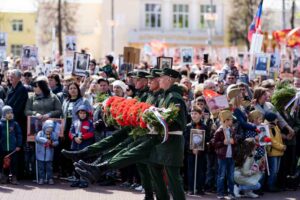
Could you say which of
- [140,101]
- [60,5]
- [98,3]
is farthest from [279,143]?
[98,3]

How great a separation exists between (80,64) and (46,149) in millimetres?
3759

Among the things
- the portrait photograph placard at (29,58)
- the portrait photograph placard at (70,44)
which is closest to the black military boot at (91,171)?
the portrait photograph placard at (29,58)

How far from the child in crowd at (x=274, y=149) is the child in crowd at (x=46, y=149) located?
3.82 m

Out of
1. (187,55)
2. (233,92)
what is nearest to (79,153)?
(233,92)

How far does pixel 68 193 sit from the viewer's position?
43.5 ft

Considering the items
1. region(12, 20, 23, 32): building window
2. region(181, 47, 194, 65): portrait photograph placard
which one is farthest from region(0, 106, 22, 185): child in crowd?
region(12, 20, 23, 32): building window

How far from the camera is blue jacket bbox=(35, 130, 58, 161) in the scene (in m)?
14.2

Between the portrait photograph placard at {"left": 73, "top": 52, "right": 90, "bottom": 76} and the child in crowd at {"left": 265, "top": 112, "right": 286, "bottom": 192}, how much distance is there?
514 cm

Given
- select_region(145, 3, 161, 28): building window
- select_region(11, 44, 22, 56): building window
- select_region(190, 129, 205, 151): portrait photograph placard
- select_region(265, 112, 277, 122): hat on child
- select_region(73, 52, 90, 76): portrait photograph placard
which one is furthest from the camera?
select_region(11, 44, 22, 56): building window

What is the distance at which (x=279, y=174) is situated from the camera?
14.3m

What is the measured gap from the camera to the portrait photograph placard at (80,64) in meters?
17.5

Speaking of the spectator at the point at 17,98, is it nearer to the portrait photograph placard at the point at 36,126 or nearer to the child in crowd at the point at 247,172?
the portrait photograph placard at the point at 36,126

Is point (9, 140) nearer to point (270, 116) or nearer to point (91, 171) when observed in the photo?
point (91, 171)

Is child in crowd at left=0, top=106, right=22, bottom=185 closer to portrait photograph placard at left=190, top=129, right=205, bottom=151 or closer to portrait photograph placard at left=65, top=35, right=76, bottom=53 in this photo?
portrait photograph placard at left=190, top=129, right=205, bottom=151
